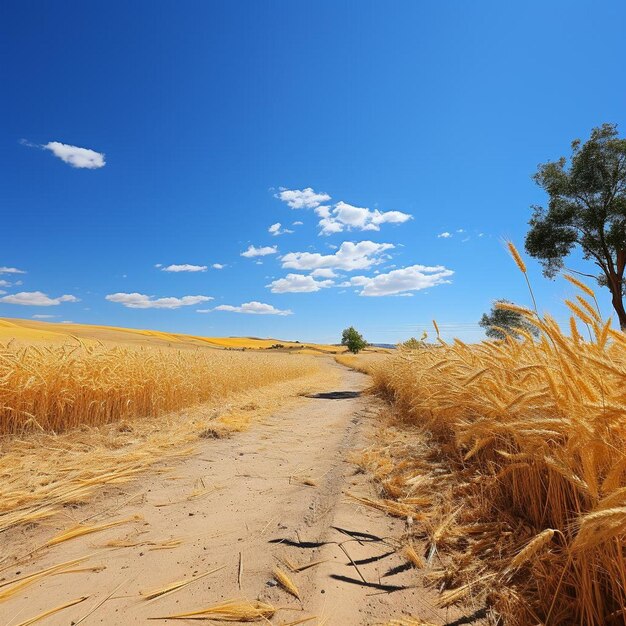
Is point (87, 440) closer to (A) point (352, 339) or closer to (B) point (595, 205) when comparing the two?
(B) point (595, 205)

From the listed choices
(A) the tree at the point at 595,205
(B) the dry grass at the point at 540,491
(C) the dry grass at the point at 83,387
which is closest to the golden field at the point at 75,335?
(C) the dry grass at the point at 83,387

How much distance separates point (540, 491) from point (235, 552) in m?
2.02

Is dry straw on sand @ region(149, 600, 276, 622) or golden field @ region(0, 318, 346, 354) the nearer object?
dry straw on sand @ region(149, 600, 276, 622)

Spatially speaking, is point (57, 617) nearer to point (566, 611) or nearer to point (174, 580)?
point (174, 580)

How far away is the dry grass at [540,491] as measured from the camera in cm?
141

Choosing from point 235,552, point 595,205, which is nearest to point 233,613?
point 235,552

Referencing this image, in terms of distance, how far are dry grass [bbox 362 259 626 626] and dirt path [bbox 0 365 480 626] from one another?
0.34 meters

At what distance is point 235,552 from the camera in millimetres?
2221

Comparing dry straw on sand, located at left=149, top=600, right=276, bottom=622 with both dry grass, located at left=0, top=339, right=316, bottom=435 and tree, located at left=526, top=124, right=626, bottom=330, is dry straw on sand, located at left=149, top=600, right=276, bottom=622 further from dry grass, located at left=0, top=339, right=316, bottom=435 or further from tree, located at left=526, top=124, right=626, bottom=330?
tree, located at left=526, top=124, right=626, bottom=330

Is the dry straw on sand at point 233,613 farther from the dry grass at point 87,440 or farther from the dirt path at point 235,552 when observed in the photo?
the dry grass at point 87,440

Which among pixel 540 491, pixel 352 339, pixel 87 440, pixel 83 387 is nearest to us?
pixel 540 491

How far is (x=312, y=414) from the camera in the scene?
784 centimetres

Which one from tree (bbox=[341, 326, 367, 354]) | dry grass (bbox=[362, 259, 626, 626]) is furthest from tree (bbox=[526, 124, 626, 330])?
tree (bbox=[341, 326, 367, 354])

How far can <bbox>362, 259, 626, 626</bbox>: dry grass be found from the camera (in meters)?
1.41
